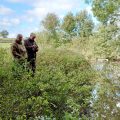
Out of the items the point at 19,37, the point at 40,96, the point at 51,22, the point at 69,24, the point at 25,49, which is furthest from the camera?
the point at 51,22

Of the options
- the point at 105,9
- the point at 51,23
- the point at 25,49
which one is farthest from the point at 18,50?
the point at 51,23

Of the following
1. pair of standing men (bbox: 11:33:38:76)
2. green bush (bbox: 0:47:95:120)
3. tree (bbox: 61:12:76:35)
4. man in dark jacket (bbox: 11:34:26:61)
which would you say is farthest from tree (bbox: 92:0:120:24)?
tree (bbox: 61:12:76:35)

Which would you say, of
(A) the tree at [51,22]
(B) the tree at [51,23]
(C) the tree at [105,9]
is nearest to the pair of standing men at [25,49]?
(C) the tree at [105,9]

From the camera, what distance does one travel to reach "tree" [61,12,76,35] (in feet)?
259

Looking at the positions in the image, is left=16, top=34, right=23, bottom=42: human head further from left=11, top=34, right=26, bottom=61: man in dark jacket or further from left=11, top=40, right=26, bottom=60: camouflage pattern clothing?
left=11, top=40, right=26, bottom=60: camouflage pattern clothing

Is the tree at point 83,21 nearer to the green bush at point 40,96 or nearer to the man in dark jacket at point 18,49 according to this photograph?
the man in dark jacket at point 18,49

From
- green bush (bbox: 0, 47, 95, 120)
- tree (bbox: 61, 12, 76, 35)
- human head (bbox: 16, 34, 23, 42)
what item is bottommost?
tree (bbox: 61, 12, 76, 35)

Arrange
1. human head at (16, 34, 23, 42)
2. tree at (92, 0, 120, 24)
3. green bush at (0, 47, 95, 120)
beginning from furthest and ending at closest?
1. tree at (92, 0, 120, 24)
2. human head at (16, 34, 23, 42)
3. green bush at (0, 47, 95, 120)

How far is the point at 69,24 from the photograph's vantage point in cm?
7912

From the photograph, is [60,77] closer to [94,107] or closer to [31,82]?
[31,82]

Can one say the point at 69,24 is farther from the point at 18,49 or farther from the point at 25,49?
the point at 18,49

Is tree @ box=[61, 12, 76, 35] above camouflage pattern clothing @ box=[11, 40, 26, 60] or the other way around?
the other way around

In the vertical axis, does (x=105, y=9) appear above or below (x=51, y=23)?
above

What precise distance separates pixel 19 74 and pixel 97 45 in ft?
117
